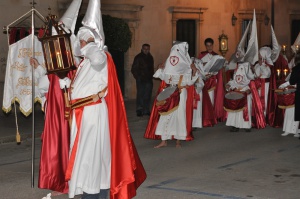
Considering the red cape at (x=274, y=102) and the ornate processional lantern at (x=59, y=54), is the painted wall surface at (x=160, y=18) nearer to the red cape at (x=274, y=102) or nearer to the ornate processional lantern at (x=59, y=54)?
the red cape at (x=274, y=102)

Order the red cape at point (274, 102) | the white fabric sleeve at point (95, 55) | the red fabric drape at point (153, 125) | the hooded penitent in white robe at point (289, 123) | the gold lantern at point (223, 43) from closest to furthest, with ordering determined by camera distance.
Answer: the white fabric sleeve at point (95, 55) → the red fabric drape at point (153, 125) → the hooded penitent in white robe at point (289, 123) → the red cape at point (274, 102) → the gold lantern at point (223, 43)

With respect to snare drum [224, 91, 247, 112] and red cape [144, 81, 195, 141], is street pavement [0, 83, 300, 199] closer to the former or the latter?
red cape [144, 81, 195, 141]

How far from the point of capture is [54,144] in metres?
9.61

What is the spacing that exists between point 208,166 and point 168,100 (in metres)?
2.33

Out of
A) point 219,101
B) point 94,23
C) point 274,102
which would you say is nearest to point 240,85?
point 274,102

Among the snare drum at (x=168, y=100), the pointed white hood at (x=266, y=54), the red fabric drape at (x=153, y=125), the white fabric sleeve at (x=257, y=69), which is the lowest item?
the red fabric drape at (x=153, y=125)

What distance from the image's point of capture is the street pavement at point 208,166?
32.8ft

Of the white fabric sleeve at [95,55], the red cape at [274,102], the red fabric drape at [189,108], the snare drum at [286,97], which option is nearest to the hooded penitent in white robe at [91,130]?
the white fabric sleeve at [95,55]

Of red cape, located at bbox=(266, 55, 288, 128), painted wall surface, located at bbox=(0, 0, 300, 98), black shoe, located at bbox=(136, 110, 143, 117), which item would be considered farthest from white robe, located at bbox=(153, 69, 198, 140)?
painted wall surface, located at bbox=(0, 0, 300, 98)

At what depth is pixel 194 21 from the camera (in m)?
28.1

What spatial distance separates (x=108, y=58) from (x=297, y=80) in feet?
23.0

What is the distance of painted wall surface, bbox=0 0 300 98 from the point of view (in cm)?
2161

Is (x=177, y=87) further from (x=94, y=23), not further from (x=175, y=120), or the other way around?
(x=94, y=23)

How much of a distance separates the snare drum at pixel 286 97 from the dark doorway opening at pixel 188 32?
35.8 feet
